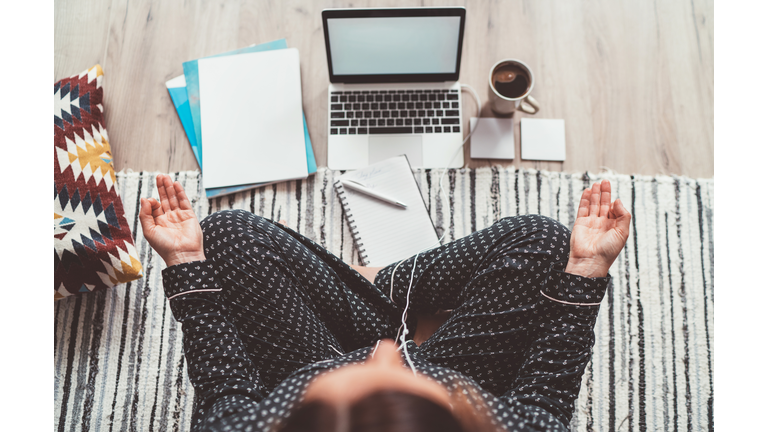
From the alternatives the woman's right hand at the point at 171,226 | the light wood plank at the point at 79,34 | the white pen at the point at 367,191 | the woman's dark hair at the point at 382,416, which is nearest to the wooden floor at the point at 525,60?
the light wood plank at the point at 79,34

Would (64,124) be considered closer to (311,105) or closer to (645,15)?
(311,105)

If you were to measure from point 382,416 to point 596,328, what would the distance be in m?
0.74

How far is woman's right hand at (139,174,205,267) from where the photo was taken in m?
0.76

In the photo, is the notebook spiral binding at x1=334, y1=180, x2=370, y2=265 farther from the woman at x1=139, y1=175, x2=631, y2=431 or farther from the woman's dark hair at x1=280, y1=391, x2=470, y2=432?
the woman's dark hair at x1=280, y1=391, x2=470, y2=432

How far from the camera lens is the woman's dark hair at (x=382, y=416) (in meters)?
0.51

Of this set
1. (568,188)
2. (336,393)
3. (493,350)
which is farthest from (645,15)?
(336,393)

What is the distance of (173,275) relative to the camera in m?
0.73

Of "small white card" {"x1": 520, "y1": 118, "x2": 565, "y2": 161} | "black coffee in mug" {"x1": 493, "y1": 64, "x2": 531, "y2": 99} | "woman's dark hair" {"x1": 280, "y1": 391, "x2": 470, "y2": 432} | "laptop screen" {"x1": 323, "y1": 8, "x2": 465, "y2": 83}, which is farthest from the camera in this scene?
"small white card" {"x1": 520, "y1": 118, "x2": 565, "y2": 161}

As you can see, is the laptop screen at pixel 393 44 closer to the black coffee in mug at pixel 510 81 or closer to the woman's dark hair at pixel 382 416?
the black coffee in mug at pixel 510 81

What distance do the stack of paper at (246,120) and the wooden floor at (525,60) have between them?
4 centimetres

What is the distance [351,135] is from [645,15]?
85 centimetres

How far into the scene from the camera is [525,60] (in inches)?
43.4

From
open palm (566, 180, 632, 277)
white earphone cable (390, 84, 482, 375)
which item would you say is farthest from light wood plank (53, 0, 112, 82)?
open palm (566, 180, 632, 277)

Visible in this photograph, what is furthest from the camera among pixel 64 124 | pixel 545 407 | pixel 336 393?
pixel 64 124
